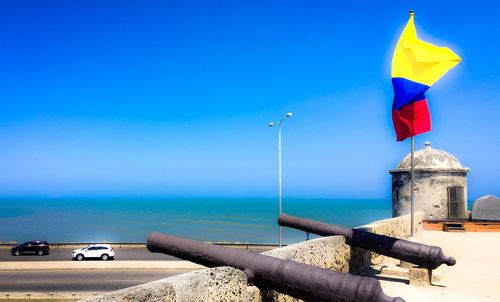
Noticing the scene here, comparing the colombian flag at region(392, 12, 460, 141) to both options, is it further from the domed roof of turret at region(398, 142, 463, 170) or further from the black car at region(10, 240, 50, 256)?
the black car at region(10, 240, 50, 256)

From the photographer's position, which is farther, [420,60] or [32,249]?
[32,249]

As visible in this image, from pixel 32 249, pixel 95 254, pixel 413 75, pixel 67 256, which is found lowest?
pixel 67 256

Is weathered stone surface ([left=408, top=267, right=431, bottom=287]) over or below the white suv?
over

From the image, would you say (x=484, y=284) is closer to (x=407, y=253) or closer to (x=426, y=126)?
(x=407, y=253)

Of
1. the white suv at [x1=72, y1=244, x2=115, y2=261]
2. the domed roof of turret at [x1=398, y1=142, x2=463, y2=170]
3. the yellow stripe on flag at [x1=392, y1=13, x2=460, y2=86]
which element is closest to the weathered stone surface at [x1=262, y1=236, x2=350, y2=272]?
the yellow stripe on flag at [x1=392, y1=13, x2=460, y2=86]

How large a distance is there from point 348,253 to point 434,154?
1457 centimetres

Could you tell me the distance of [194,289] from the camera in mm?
4355

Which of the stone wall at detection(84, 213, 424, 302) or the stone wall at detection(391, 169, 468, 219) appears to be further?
the stone wall at detection(391, 169, 468, 219)

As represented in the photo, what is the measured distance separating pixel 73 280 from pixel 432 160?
18.1m

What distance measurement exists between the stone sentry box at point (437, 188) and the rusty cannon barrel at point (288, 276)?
16946 mm

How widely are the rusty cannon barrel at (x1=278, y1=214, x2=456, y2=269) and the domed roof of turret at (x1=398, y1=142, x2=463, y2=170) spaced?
13.4 meters

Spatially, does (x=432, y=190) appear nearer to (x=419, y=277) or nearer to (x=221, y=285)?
(x=419, y=277)

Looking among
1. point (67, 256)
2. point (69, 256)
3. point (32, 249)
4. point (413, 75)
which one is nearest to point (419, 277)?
point (413, 75)

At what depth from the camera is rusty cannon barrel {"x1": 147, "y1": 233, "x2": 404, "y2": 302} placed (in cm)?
464
